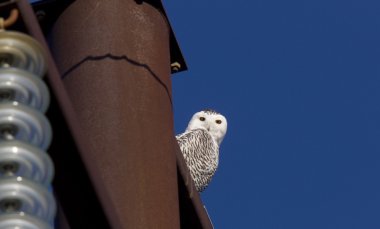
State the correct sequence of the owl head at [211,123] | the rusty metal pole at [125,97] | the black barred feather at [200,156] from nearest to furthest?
the rusty metal pole at [125,97]
the black barred feather at [200,156]
the owl head at [211,123]

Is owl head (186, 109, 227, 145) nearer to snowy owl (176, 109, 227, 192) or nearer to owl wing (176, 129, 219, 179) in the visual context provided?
snowy owl (176, 109, 227, 192)

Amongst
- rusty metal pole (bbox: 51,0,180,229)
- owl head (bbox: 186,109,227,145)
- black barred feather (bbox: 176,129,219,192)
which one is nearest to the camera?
rusty metal pole (bbox: 51,0,180,229)

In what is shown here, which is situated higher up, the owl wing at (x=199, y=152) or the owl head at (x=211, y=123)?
the owl wing at (x=199, y=152)

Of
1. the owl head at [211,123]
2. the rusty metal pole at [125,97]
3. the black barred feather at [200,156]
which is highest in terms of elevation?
the rusty metal pole at [125,97]

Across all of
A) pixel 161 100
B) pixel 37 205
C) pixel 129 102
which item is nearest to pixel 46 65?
pixel 37 205

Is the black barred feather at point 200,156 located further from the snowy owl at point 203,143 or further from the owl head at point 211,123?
the owl head at point 211,123

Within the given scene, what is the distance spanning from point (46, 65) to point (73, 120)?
18cm

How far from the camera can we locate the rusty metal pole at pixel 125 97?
2627 mm

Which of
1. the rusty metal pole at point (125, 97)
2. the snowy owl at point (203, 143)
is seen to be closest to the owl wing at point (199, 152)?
the snowy owl at point (203, 143)

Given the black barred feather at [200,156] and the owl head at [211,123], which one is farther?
the owl head at [211,123]

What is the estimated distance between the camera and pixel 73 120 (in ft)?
6.45

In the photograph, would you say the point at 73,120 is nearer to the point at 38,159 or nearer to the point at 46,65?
the point at 46,65

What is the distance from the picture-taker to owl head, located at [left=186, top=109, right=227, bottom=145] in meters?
11.3

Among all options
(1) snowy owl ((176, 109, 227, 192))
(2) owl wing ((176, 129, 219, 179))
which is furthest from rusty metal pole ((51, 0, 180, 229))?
(2) owl wing ((176, 129, 219, 179))
